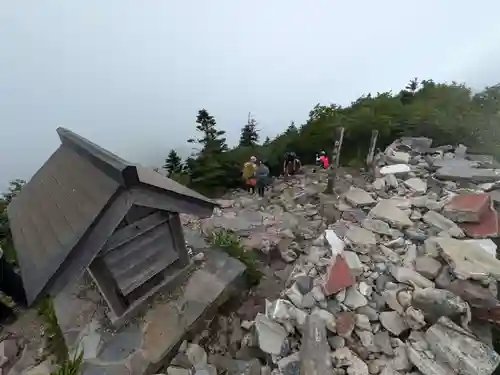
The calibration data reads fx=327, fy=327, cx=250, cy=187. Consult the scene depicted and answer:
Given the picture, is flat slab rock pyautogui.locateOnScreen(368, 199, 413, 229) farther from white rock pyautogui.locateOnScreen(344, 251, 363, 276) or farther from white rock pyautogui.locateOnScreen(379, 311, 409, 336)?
white rock pyautogui.locateOnScreen(379, 311, 409, 336)

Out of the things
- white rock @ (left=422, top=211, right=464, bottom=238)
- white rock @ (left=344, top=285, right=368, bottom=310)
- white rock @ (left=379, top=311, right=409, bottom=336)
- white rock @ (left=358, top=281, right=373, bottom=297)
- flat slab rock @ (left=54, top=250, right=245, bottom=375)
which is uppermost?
white rock @ (left=422, top=211, right=464, bottom=238)

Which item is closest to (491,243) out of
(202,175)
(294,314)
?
(294,314)

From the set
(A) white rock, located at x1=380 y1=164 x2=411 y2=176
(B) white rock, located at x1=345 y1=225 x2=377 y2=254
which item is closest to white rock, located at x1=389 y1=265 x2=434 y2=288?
(B) white rock, located at x1=345 y1=225 x2=377 y2=254

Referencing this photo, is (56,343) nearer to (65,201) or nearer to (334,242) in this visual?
(65,201)

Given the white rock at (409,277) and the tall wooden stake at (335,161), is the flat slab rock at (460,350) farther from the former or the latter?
the tall wooden stake at (335,161)

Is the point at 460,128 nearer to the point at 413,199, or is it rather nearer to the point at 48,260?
the point at 413,199
